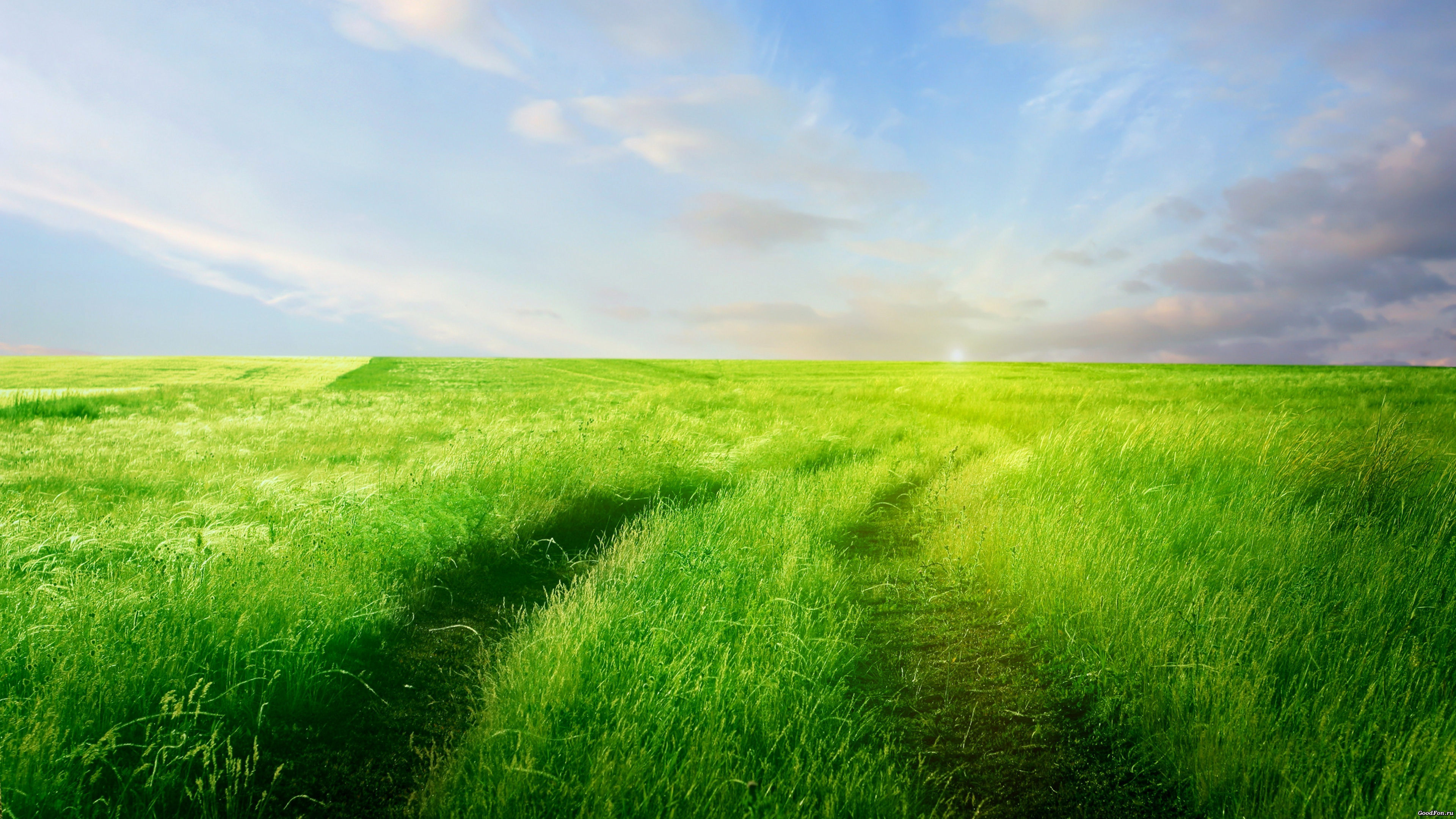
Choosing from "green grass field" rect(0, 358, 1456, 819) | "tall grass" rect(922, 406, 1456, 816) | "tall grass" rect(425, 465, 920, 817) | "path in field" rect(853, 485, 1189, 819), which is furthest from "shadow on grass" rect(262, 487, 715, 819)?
"tall grass" rect(922, 406, 1456, 816)

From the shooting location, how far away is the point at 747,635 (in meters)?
4.20

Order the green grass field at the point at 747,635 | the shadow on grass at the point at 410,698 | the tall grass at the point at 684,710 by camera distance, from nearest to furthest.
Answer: the tall grass at the point at 684,710 < the green grass field at the point at 747,635 < the shadow on grass at the point at 410,698

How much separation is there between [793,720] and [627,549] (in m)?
3.13

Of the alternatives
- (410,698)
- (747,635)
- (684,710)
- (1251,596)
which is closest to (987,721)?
(747,635)

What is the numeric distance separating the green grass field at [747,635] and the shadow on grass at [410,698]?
Result: 2 cm

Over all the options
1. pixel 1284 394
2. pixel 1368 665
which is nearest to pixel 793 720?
pixel 1368 665

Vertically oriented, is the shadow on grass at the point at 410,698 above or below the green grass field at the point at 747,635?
below

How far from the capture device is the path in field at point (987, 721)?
3.27m

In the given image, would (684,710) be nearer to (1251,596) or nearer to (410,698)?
(410,698)

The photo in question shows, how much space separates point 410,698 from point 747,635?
219 centimetres

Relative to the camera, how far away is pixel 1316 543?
5480 mm

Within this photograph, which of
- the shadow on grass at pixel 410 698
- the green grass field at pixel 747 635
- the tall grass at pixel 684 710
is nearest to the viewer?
the tall grass at pixel 684 710

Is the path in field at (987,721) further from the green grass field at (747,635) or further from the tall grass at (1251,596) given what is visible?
the tall grass at (1251,596)

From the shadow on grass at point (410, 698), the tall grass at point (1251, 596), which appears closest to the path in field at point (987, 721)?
the tall grass at point (1251, 596)
